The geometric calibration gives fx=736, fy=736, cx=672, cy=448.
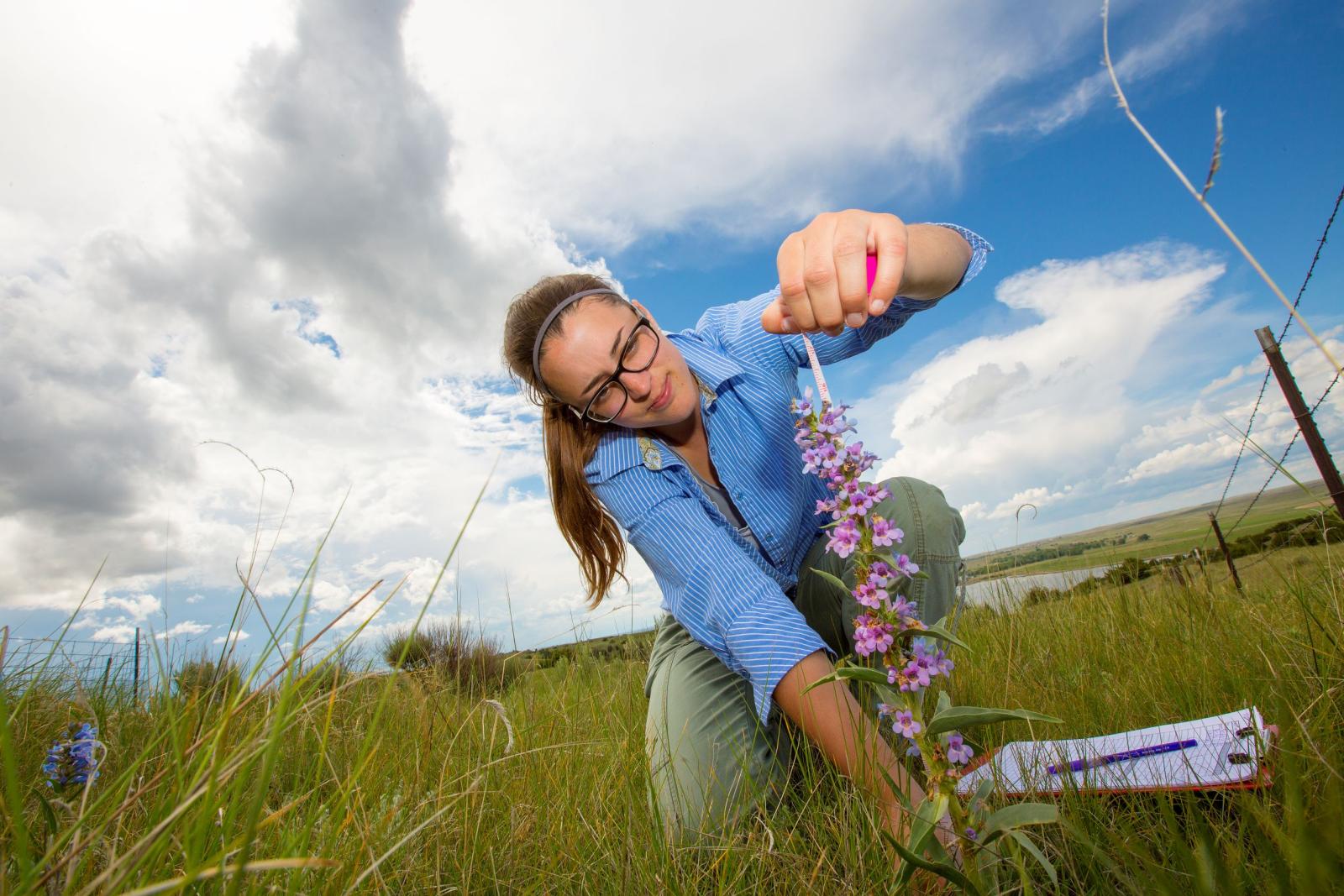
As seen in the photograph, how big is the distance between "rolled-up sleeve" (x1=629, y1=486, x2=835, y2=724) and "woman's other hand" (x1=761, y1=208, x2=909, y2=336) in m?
0.91

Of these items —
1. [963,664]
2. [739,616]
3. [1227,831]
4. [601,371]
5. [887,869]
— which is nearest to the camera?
[1227,831]

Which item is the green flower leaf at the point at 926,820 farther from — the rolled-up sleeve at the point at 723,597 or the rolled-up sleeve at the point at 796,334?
the rolled-up sleeve at the point at 796,334

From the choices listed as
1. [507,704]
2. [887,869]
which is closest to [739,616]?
[887,869]

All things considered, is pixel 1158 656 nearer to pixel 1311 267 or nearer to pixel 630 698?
pixel 630 698

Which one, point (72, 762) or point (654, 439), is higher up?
point (654, 439)

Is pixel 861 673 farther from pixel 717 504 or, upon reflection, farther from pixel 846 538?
pixel 717 504

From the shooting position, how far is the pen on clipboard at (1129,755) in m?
1.89

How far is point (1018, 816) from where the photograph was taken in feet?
4.52

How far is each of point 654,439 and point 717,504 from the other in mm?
409

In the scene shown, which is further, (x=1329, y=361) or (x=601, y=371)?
(x=601, y=371)

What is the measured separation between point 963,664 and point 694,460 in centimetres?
168

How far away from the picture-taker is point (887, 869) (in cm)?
160

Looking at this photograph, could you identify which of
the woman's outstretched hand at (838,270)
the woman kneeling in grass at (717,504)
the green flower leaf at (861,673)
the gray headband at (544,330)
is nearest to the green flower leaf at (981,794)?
the green flower leaf at (861,673)

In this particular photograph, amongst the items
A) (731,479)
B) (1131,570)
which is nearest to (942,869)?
(731,479)
